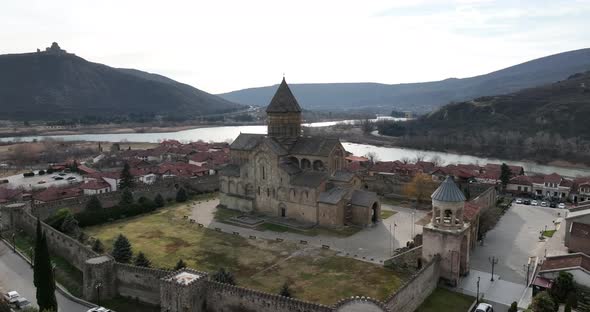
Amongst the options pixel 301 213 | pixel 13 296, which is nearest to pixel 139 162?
pixel 301 213

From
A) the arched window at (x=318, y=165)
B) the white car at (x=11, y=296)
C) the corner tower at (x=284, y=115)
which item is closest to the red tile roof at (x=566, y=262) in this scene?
the arched window at (x=318, y=165)

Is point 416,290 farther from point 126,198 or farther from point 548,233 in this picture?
point 126,198

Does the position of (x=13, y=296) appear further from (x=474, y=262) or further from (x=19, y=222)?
(x=474, y=262)

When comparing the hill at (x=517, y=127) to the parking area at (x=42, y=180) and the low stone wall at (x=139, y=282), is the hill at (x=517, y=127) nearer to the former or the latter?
the parking area at (x=42, y=180)

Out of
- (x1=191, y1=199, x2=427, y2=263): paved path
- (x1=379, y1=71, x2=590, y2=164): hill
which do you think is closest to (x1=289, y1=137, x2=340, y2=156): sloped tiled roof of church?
(x1=191, y1=199, x2=427, y2=263): paved path

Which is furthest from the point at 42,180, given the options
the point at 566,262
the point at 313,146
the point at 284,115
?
the point at 566,262

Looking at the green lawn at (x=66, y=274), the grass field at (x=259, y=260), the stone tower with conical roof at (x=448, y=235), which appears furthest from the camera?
the green lawn at (x=66, y=274)
